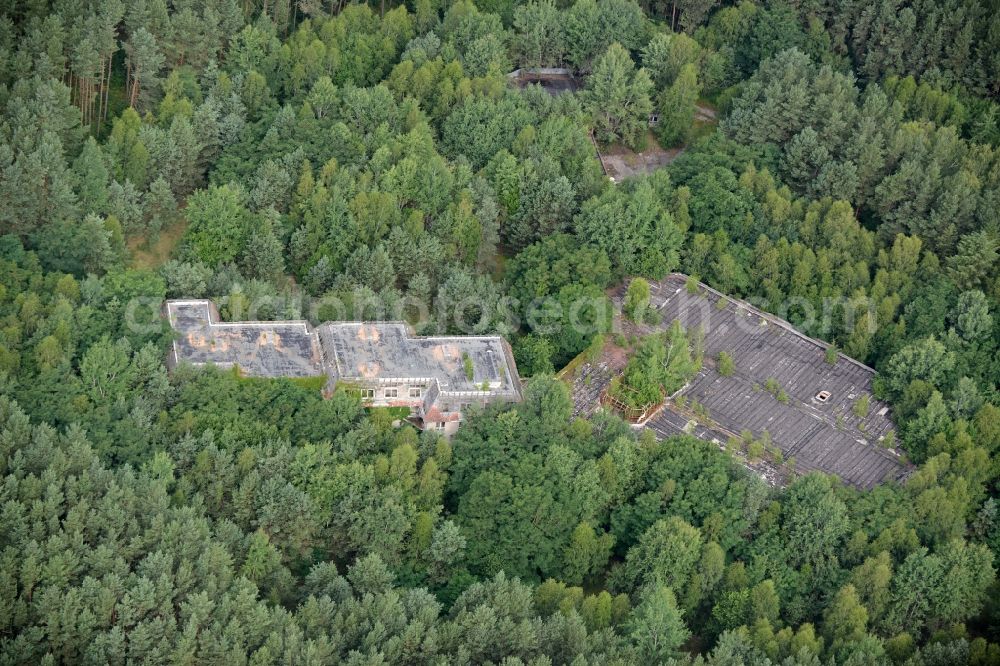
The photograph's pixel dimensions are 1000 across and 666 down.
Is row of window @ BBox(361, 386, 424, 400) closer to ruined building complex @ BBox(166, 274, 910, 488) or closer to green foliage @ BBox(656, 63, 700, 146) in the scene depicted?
ruined building complex @ BBox(166, 274, 910, 488)

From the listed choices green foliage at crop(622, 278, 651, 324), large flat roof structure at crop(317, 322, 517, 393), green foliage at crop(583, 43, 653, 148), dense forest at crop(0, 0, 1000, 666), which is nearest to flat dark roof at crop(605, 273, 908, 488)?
green foliage at crop(622, 278, 651, 324)

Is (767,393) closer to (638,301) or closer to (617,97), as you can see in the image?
(638,301)

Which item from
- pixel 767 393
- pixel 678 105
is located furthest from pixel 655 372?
pixel 678 105

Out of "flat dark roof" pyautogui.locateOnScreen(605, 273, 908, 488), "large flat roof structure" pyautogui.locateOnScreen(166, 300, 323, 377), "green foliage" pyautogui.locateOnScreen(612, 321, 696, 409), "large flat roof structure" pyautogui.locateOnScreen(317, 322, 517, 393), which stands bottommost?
"flat dark roof" pyautogui.locateOnScreen(605, 273, 908, 488)

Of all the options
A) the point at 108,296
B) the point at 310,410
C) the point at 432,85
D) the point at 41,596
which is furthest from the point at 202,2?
the point at 41,596

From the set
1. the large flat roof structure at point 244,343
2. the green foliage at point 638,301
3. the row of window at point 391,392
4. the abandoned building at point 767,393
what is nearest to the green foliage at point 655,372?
the abandoned building at point 767,393

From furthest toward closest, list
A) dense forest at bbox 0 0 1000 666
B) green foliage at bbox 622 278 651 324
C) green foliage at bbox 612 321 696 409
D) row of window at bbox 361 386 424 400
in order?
green foliage at bbox 622 278 651 324
green foliage at bbox 612 321 696 409
row of window at bbox 361 386 424 400
dense forest at bbox 0 0 1000 666

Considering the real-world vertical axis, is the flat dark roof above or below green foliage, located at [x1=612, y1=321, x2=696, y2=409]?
below
